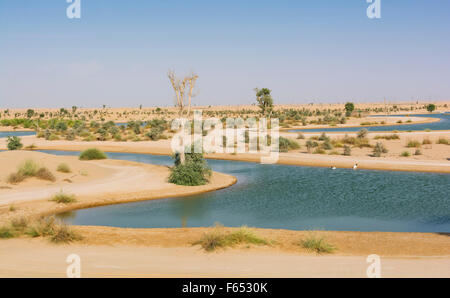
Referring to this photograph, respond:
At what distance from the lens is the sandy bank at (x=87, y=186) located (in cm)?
1909

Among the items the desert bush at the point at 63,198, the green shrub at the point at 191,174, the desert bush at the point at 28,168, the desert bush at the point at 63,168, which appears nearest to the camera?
the desert bush at the point at 63,198

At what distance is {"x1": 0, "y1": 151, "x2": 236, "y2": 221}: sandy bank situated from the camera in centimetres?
1909

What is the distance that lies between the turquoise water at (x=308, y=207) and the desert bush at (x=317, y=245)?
3.16m

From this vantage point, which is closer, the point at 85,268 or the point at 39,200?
the point at 85,268

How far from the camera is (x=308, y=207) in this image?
63.4ft

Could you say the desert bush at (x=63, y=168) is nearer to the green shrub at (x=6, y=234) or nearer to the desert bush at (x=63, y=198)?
the desert bush at (x=63, y=198)

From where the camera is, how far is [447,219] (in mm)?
16719

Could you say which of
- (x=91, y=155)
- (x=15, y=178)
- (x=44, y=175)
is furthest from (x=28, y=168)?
(x=91, y=155)

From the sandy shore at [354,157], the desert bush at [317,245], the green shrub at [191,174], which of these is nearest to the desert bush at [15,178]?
the green shrub at [191,174]

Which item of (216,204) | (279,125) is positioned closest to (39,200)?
(216,204)

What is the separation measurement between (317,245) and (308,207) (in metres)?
7.35
